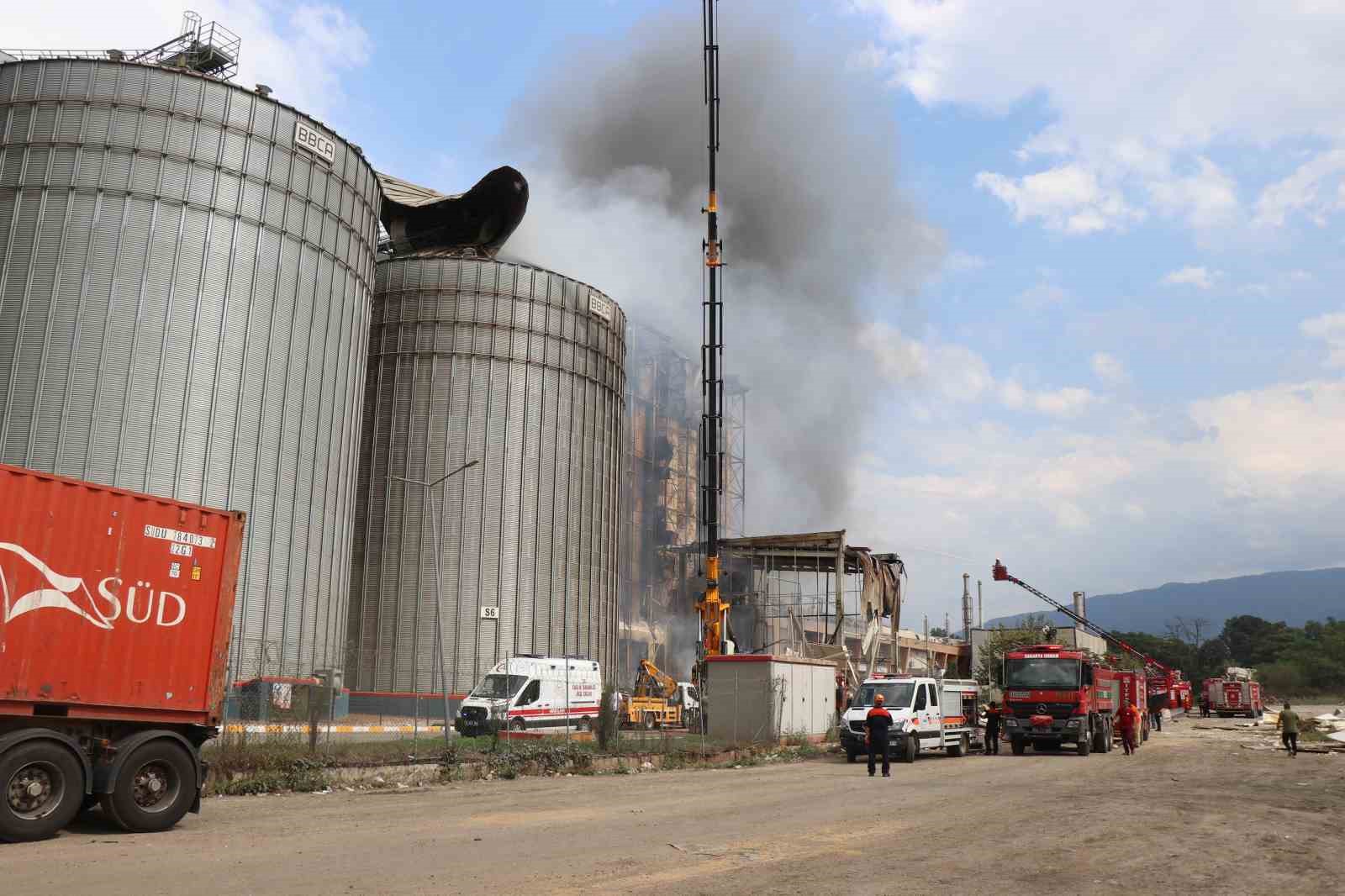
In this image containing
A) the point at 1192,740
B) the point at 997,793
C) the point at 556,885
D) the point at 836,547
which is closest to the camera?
the point at 556,885

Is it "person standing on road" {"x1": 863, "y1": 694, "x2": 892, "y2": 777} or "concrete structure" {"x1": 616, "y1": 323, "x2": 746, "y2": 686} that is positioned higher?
"concrete structure" {"x1": 616, "y1": 323, "x2": 746, "y2": 686}

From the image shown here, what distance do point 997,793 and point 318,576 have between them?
26436 mm

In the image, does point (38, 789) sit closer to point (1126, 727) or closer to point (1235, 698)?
point (1126, 727)

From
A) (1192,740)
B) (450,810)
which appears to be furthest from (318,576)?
(1192,740)

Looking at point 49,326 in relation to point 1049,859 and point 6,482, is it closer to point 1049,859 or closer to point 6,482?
point 6,482

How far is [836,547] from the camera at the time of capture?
54906 millimetres

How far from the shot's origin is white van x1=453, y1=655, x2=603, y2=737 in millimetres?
31000

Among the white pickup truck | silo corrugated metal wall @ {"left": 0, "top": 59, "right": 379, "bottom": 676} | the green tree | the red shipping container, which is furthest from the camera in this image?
the green tree

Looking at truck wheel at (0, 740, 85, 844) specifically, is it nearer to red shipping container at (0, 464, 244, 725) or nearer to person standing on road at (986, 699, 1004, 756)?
red shipping container at (0, 464, 244, 725)

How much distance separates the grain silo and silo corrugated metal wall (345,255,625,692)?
65mm

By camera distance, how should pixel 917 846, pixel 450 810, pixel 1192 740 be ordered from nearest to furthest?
pixel 917 846
pixel 450 810
pixel 1192 740

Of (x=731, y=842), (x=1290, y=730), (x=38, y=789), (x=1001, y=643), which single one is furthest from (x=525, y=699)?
(x=1001, y=643)

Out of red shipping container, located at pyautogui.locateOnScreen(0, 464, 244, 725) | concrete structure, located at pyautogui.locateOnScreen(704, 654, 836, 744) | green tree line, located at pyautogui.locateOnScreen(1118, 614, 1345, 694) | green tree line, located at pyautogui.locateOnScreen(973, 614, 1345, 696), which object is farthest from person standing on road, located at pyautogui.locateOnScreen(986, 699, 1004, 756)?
green tree line, located at pyautogui.locateOnScreen(1118, 614, 1345, 694)

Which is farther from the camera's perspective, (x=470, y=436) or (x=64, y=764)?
(x=470, y=436)
